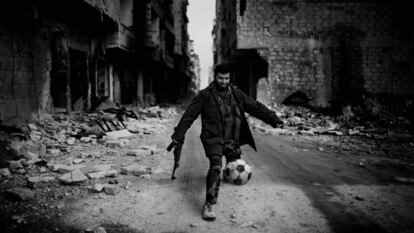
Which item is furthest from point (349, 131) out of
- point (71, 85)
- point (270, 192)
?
point (71, 85)

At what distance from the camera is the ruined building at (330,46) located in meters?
13.5

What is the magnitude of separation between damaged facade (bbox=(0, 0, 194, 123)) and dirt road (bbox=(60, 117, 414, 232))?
4.95 metres

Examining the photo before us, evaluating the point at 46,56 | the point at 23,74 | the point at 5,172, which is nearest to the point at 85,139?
the point at 23,74

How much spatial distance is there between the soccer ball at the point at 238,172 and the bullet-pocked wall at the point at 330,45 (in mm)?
10672

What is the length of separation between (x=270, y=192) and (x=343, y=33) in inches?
487

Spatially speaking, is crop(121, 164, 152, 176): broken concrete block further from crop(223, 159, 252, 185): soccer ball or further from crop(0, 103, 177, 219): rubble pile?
crop(223, 159, 252, 185): soccer ball

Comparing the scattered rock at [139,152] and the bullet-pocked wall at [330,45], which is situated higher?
the bullet-pocked wall at [330,45]

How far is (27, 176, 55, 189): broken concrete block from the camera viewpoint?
3.81 m

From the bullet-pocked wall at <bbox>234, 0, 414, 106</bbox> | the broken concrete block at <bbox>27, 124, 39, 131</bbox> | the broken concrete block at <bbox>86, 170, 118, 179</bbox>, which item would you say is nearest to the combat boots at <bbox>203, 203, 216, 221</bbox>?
the broken concrete block at <bbox>86, 170, 118, 179</bbox>

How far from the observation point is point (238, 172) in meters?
3.84

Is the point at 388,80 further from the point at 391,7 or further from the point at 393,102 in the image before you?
the point at 391,7

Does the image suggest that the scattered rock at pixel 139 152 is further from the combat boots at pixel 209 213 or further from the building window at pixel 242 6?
the building window at pixel 242 6

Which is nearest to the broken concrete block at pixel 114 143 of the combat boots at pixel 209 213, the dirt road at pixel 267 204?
the dirt road at pixel 267 204

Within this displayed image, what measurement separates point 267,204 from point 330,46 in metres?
12.4
